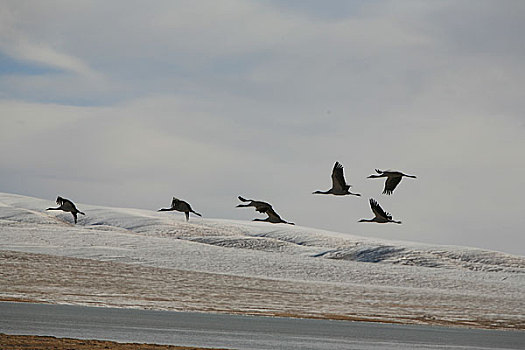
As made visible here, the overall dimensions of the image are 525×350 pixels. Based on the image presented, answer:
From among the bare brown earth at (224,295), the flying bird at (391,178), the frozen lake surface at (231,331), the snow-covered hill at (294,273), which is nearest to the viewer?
the flying bird at (391,178)

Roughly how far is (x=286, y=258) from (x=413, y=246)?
65.1 feet

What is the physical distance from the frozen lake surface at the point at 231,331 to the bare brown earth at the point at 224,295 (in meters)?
3.35

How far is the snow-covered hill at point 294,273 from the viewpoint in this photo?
169 ft

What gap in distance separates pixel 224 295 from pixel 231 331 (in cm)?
1918

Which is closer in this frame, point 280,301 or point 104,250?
point 280,301

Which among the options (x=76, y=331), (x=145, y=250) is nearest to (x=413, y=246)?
(x=145, y=250)

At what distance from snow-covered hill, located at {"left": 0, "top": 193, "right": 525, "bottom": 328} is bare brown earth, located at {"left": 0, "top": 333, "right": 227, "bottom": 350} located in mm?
20190

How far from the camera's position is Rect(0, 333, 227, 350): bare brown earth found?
24.9 m

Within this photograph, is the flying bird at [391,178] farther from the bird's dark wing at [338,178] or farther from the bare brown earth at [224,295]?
the bare brown earth at [224,295]

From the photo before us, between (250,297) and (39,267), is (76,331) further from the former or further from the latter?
(39,267)

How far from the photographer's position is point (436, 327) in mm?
46031

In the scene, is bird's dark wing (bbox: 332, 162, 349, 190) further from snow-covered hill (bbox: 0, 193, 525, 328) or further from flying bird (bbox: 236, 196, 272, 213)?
snow-covered hill (bbox: 0, 193, 525, 328)

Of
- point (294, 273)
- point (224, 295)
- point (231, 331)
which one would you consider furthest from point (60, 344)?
point (294, 273)

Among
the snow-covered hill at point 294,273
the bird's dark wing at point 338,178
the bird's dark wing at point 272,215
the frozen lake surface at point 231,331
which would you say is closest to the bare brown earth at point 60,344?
the frozen lake surface at point 231,331
